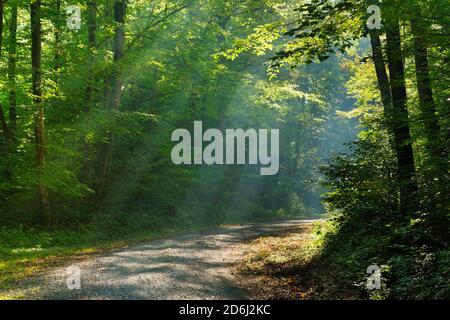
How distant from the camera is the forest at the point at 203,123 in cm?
992

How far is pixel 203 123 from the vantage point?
30.6 m

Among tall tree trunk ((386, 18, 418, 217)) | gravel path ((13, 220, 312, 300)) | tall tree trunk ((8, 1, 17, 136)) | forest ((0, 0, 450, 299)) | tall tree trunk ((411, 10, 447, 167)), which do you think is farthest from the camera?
tall tree trunk ((8, 1, 17, 136))

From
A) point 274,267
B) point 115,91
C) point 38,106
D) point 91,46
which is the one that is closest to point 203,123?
point 115,91

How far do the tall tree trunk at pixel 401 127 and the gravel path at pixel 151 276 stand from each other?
4.43 meters

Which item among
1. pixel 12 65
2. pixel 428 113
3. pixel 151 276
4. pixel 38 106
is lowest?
pixel 151 276

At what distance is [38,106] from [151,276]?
8980mm

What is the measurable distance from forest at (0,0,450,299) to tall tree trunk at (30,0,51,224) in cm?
5

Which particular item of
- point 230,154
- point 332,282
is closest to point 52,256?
point 332,282

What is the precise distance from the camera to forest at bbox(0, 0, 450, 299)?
9922mm

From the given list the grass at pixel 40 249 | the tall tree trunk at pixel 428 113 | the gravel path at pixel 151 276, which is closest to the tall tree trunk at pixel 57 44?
the grass at pixel 40 249

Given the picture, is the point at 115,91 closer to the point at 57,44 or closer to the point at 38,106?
the point at 57,44

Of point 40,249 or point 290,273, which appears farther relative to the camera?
point 40,249

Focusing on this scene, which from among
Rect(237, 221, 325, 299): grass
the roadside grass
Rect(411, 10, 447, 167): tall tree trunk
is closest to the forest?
Rect(411, 10, 447, 167): tall tree trunk

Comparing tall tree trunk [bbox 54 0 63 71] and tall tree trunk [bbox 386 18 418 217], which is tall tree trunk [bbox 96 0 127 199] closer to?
tall tree trunk [bbox 54 0 63 71]
